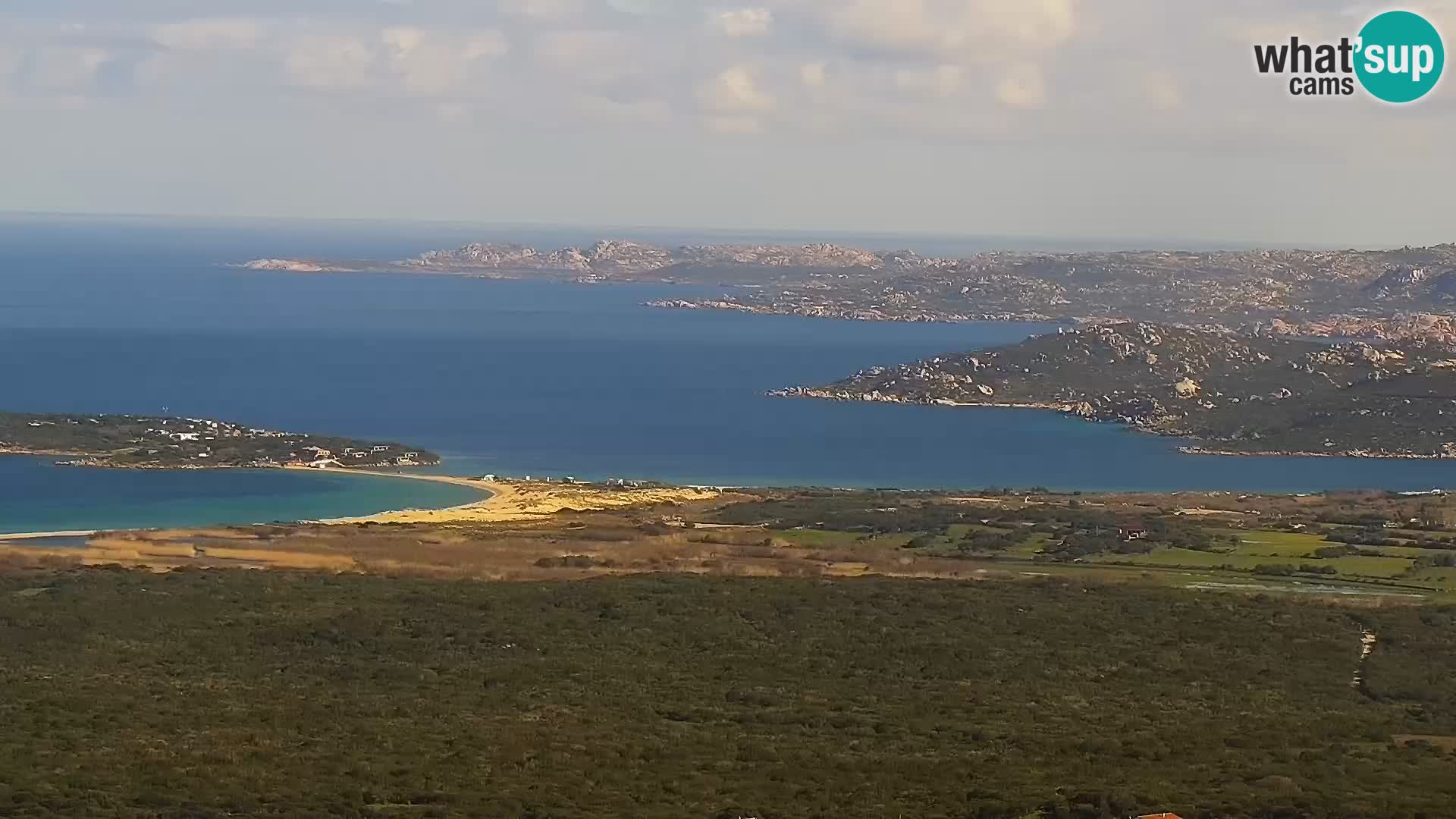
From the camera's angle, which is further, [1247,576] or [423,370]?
[423,370]

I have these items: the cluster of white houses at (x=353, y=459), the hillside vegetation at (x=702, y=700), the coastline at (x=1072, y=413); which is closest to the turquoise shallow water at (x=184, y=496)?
the cluster of white houses at (x=353, y=459)

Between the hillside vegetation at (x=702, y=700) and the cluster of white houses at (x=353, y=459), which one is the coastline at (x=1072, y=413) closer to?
the cluster of white houses at (x=353, y=459)

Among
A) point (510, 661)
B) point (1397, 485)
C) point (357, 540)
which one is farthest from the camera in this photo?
point (1397, 485)

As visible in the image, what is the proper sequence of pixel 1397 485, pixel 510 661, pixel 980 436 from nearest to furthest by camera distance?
pixel 510 661 → pixel 1397 485 → pixel 980 436

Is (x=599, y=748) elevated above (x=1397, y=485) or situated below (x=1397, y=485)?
above

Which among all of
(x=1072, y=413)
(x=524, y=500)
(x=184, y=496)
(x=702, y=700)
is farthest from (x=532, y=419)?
(x=702, y=700)

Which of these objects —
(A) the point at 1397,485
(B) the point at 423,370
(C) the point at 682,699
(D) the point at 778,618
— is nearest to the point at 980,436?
(A) the point at 1397,485

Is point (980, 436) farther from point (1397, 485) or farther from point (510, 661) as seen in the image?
point (510, 661)

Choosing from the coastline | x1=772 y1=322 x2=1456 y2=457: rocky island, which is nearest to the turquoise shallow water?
the coastline
